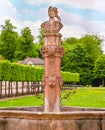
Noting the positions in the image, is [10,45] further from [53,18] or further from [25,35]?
[53,18]

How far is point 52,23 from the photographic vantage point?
15102mm

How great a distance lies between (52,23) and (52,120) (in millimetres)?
4961

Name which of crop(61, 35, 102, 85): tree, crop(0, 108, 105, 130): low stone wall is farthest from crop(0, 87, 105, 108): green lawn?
crop(61, 35, 102, 85): tree

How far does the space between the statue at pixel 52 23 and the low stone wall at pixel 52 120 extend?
4.39m

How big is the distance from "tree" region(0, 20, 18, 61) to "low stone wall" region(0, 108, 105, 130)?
99260mm

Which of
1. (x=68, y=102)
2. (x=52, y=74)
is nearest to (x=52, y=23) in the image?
(x=52, y=74)

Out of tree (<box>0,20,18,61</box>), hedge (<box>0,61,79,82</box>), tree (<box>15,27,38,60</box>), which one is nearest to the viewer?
hedge (<box>0,61,79,82</box>)

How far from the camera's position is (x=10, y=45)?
375 ft

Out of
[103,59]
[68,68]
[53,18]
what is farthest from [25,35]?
[53,18]

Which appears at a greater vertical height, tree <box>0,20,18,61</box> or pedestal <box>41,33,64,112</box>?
tree <box>0,20,18,61</box>

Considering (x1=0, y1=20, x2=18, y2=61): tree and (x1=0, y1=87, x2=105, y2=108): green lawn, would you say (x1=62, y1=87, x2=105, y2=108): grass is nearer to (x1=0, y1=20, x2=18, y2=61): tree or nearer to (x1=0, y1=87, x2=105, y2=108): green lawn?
(x1=0, y1=87, x2=105, y2=108): green lawn

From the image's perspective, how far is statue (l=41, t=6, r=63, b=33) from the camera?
15.0 meters

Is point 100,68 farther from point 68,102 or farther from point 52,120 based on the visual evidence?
point 52,120

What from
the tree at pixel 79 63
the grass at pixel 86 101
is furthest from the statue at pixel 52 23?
the tree at pixel 79 63
